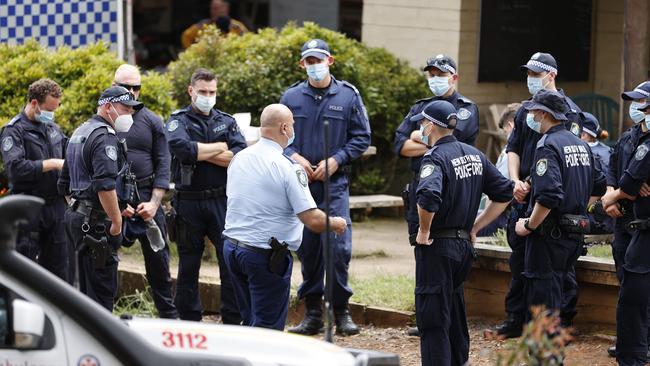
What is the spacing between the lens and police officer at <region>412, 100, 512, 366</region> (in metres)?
7.75

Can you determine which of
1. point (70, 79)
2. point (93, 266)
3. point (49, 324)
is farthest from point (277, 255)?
point (70, 79)

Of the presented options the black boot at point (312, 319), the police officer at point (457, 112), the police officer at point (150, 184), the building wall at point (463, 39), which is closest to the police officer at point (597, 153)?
the police officer at point (457, 112)

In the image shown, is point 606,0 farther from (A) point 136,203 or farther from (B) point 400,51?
(A) point 136,203

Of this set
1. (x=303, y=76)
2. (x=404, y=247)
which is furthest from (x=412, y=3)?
(x=404, y=247)

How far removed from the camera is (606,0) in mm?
15750

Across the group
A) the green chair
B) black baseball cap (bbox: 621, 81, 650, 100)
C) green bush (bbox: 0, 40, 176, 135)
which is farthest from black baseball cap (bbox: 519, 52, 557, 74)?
the green chair

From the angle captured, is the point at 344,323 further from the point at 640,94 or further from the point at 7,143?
the point at 7,143

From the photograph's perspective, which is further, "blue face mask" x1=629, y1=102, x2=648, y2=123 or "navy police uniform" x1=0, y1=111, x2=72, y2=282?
"navy police uniform" x1=0, y1=111, x2=72, y2=282

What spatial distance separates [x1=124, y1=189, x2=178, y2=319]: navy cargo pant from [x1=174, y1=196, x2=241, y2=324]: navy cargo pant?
0.10 m

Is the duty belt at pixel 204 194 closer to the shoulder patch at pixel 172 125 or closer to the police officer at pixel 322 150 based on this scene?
the shoulder patch at pixel 172 125

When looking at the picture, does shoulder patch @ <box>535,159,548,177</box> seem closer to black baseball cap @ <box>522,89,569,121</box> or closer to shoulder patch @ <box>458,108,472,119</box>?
black baseball cap @ <box>522,89,569,121</box>

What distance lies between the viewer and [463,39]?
1427cm

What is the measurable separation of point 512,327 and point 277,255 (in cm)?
225

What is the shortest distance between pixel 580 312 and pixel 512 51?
6097 millimetres
